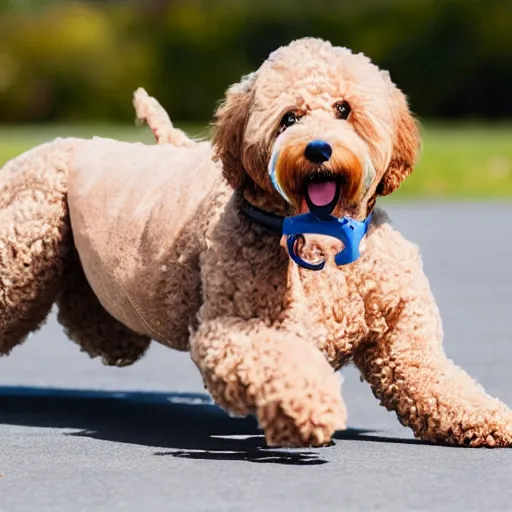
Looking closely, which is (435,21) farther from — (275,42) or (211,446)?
(211,446)

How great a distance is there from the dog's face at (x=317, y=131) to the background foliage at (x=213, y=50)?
2375 cm

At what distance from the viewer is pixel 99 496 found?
4621 mm

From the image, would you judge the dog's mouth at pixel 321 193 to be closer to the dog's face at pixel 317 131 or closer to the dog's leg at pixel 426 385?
the dog's face at pixel 317 131

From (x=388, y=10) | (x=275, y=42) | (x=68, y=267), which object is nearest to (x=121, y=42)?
(x=275, y=42)

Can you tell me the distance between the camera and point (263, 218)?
5.29 metres

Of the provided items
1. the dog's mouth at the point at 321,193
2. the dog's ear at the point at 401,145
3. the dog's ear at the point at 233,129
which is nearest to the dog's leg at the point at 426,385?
the dog's ear at the point at 401,145

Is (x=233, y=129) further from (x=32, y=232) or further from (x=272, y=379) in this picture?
(x=32, y=232)

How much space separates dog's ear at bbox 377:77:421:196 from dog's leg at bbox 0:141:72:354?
165 cm

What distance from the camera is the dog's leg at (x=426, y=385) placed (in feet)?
17.6

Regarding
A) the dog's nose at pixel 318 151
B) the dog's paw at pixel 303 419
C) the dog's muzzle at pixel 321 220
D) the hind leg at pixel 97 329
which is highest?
the hind leg at pixel 97 329

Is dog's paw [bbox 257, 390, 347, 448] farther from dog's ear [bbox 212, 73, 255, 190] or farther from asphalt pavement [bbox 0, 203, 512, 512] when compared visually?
dog's ear [bbox 212, 73, 255, 190]

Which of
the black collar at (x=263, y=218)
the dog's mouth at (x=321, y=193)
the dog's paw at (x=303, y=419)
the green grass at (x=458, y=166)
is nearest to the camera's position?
the dog's paw at (x=303, y=419)

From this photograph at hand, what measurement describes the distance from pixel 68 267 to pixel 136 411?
0.65m

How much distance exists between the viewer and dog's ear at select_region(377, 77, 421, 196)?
17.0 feet
